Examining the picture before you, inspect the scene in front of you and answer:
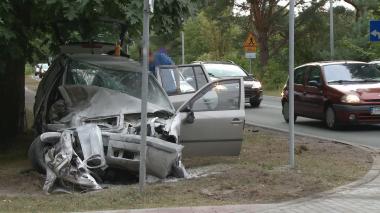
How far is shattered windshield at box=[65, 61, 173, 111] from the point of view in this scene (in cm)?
989

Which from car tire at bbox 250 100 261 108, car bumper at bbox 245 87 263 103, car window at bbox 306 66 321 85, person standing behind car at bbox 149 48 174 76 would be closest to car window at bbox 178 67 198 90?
person standing behind car at bbox 149 48 174 76

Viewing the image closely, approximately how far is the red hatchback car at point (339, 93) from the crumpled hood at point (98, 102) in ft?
20.2

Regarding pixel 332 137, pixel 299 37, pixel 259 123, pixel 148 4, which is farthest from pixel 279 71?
pixel 148 4

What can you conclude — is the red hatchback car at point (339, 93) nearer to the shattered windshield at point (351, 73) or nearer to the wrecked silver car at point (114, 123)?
the shattered windshield at point (351, 73)

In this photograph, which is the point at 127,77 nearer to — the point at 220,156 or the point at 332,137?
the point at 220,156

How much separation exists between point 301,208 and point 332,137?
689 cm

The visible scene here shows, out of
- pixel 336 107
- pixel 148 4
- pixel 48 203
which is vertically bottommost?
pixel 48 203

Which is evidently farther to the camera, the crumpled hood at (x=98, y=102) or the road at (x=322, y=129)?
the road at (x=322, y=129)

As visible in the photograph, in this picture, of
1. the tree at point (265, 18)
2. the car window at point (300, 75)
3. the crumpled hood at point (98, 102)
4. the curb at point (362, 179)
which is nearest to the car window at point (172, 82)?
the crumpled hood at point (98, 102)

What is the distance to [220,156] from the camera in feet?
33.6

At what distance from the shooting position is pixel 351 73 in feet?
49.9

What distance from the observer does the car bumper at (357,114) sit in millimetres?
14125

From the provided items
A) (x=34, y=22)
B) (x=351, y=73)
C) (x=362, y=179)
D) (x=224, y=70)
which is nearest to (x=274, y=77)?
(x=224, y=70)

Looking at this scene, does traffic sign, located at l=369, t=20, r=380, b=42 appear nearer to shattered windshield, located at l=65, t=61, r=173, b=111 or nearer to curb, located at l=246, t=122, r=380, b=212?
curb, located at l=246, t=122, r=380, b=212
